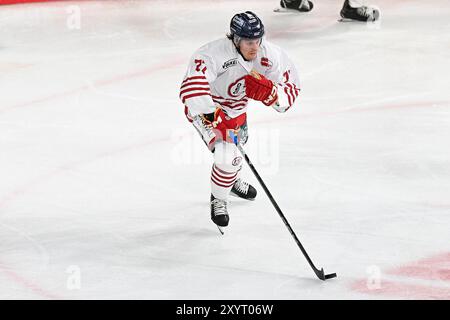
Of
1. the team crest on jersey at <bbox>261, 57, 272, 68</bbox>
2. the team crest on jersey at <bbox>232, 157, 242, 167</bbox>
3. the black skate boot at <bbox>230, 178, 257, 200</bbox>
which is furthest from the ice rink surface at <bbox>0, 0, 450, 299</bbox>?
the team crest on jersey at <bbox>261, 57, 272, 68</bbox>

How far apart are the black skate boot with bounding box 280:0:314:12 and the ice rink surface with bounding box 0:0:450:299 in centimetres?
45

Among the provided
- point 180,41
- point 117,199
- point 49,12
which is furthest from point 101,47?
point 117,199

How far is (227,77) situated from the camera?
4836 millimetres

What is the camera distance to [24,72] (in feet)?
26.8

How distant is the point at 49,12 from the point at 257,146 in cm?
442

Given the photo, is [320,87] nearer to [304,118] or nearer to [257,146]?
[304,118]

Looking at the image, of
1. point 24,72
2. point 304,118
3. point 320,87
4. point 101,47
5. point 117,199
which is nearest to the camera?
point 117,199

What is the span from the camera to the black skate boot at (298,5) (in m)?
10.1

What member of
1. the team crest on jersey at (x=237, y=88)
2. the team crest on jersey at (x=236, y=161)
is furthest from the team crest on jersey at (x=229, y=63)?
the team crest on jersey at (x=236, y=161)

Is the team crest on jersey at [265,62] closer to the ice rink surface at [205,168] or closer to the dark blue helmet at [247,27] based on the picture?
the dark blue helmet at [247,27]

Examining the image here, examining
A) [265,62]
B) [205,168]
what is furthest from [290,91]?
[205,168]

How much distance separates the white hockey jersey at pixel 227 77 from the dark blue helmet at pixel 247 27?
0.48 feet

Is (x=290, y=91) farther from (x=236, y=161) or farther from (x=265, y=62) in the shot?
(x=236, y=161)

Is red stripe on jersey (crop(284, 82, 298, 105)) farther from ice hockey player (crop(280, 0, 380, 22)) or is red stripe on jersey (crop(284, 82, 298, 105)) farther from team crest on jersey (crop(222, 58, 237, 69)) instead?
ice hockey player (crop(280, 0, 380, 22))
